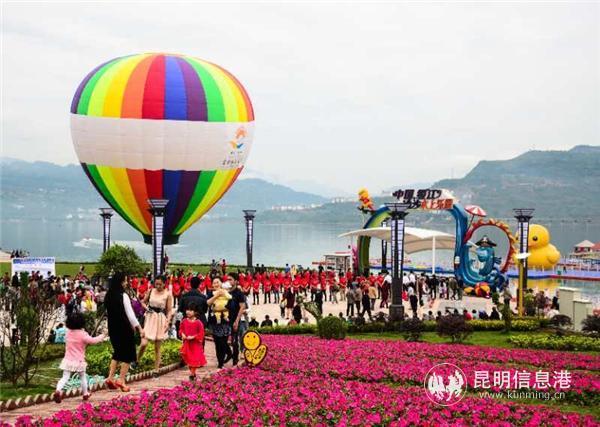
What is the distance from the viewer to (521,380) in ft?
37.9

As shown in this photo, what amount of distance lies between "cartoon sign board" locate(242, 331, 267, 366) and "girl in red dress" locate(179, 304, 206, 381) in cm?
96

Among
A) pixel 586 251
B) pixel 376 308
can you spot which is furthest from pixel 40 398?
pixel 586 251

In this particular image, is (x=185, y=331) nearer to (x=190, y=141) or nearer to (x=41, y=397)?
(x=41, y=397)

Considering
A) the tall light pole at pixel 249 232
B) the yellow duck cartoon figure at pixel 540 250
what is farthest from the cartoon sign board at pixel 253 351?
the yellow duck cartoon figure at pixel 540 250

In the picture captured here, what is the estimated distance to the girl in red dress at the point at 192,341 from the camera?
36.9ft

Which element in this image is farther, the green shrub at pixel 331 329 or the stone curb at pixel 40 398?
the green shrub at pixel 331 329

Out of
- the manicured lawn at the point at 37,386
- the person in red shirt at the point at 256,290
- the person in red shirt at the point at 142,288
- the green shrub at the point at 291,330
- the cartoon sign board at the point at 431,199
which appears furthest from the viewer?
the cartoon sign board at the point at 431,199

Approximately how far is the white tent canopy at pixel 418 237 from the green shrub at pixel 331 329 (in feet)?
57.2

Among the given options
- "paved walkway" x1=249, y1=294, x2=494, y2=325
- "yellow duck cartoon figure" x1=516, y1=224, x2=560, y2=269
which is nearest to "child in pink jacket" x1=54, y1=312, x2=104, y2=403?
"paved walkway" x1=249, y1=294, x2=494, y2=325

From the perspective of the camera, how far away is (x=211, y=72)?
33.7 m

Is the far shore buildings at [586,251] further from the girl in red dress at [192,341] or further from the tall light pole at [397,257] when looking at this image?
the girl in red dress at [192,341]

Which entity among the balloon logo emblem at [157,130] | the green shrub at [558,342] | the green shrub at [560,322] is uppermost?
the balloon logo emblem at [157,130]

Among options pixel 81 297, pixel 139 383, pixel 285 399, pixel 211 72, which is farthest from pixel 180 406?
pixel 211 72

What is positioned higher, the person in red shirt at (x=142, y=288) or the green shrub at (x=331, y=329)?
the person in red shirt at (x=142, y=288)
